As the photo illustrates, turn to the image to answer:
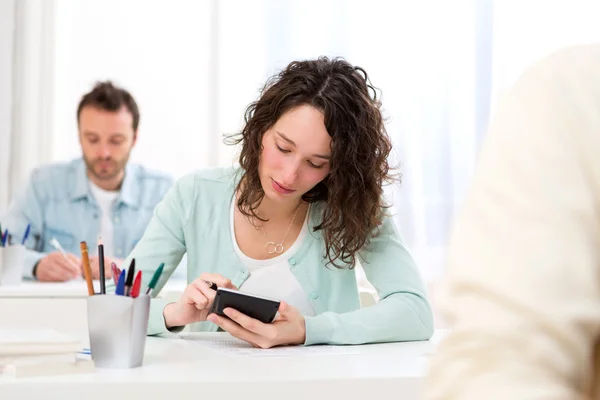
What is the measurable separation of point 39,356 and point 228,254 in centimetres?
75

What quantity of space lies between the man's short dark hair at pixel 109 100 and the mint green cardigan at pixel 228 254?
1789 millimetres

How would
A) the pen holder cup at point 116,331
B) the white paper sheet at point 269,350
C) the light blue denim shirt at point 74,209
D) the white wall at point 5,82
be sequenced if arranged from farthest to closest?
1. the white wall at point 5,82
2. the light blue denim shirt at point 74,209
3. the white paper sheet at point 269,350
4. the pen holder cup at point 116,331

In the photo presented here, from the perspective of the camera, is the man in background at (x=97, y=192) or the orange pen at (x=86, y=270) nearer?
the orange pen at (x=86, y=270)

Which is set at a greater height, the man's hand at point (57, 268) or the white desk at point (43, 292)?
the white desk at point (43, 292)

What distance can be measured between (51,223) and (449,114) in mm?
1858

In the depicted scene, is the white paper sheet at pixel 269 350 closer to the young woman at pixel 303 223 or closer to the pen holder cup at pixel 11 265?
the young woman at pixel 303 223

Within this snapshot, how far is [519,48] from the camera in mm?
3668

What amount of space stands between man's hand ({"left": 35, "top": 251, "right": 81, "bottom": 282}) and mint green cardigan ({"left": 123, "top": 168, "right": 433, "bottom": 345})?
101 centimetres

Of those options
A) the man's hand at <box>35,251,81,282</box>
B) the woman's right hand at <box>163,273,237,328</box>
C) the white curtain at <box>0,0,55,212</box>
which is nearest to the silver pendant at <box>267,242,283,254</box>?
the woman's right hand at <box>163,273,237,328</box>

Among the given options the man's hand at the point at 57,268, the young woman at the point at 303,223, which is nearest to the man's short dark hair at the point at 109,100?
the man's hand at the point at 57,268

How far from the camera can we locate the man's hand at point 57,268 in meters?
2.74

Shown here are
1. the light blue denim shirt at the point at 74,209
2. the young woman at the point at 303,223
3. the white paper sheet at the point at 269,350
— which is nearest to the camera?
the white paper sheet at the point at 269,350

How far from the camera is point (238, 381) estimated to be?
0.98 metres

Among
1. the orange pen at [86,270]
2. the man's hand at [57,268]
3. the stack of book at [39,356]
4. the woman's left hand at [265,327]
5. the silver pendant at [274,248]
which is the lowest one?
the man's hand at [57,268]
